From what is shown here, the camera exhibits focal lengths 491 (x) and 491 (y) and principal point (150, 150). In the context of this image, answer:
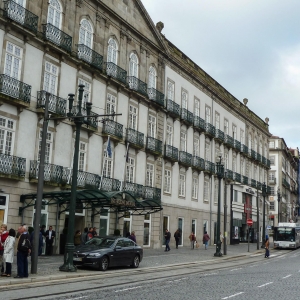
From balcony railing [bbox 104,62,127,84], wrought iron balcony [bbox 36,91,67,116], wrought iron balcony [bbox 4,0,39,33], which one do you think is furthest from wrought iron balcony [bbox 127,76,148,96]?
wrought iron balcony [bbox 4,0,39,33]

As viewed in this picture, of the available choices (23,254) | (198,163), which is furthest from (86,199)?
(198,163)

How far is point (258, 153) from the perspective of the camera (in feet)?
214

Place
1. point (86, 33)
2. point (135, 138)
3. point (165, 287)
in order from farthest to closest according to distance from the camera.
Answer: point (135, 138) < point (86, 33) < point (165, 287)

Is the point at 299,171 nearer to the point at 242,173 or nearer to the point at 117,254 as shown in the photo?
the point at 242,173

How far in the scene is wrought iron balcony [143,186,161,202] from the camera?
35.7m

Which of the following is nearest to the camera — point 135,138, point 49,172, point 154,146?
point 49,172

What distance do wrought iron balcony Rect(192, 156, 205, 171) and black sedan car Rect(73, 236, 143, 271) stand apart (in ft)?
74.9

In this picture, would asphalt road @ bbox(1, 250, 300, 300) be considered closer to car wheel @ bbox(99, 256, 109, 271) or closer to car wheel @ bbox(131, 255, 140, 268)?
car wheel @ bbox(99, 256, 109, 271)

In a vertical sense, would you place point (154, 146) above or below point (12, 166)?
above

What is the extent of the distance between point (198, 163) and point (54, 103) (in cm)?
2120

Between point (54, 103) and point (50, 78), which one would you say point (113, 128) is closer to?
point (54, 103)

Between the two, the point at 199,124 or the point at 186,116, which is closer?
the point at 186,116

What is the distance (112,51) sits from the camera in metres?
33.8

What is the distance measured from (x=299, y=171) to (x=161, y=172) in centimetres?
9005
